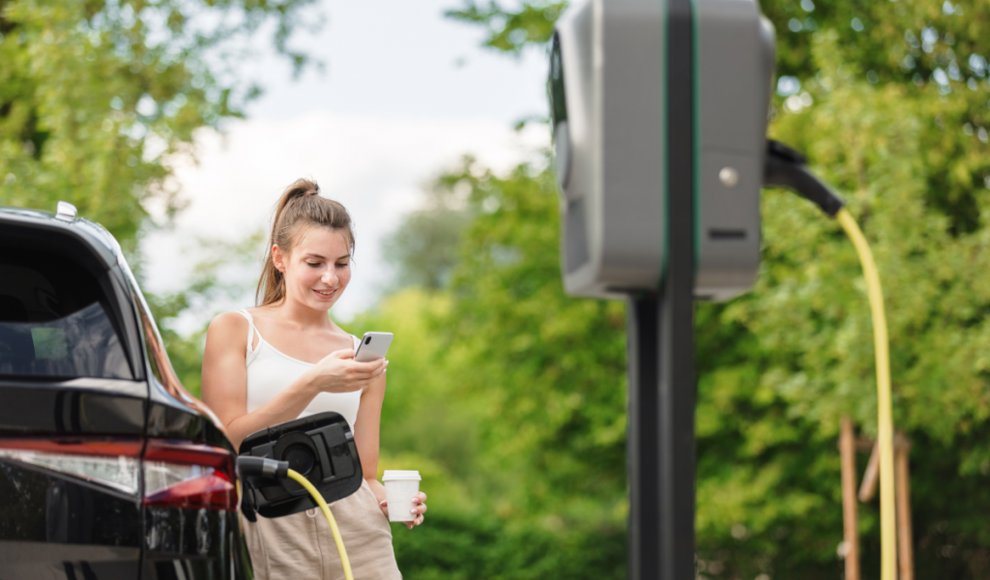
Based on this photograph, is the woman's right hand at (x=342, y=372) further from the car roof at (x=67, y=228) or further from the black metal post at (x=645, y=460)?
the black metal post at (x=645, y=460)

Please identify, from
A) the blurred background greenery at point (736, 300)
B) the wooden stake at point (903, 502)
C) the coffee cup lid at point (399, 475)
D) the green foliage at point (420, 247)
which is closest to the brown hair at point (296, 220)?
the coffee cup lid at point (399, 475)

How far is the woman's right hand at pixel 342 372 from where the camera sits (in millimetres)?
2162

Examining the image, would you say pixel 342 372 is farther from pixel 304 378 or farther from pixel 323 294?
pixel 323 294

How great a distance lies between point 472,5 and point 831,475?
698 cm

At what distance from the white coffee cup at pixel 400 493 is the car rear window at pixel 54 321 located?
84cm

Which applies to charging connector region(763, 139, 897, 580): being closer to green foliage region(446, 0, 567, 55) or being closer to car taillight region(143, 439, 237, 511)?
car taillight region(143, 439, 237, 511)

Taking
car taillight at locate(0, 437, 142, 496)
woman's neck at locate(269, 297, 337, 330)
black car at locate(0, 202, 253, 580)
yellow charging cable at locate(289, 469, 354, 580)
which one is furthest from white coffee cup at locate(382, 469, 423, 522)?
car taillight at locate(0, 437, 142, 496)

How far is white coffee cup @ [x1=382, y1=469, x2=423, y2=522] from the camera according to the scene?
2334mm

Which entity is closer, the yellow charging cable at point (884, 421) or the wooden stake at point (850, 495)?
the yellow charging cable at point (884, 421)

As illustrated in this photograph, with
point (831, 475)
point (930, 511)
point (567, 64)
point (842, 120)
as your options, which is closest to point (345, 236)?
point (567, 64)

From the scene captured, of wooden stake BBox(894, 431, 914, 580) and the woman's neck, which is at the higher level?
the woman's neck

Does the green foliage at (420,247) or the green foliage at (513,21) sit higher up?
the green foliage at (420,247)

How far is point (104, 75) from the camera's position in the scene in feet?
28.1

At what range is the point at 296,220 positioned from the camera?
7.97 ft
